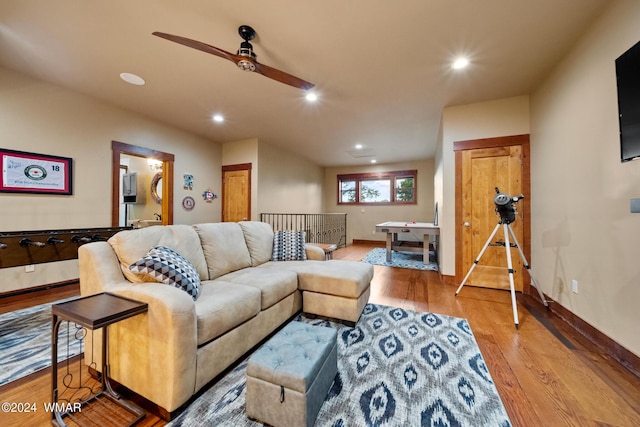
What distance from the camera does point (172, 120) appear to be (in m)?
4.34

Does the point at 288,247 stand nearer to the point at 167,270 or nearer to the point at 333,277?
the point at 333,277

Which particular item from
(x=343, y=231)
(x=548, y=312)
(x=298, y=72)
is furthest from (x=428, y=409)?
(x=343, y=231)

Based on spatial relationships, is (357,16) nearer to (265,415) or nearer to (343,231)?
(265,415)

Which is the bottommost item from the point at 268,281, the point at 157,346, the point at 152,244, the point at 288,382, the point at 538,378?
the point at 538,378

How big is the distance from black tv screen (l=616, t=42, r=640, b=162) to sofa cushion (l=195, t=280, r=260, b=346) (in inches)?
108

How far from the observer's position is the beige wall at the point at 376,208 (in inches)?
291

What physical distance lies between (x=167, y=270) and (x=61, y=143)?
3326 millimetres

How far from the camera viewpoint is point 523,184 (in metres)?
3.22

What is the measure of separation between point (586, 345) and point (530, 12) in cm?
272

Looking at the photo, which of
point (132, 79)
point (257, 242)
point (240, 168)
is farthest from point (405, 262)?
point (132, 79)

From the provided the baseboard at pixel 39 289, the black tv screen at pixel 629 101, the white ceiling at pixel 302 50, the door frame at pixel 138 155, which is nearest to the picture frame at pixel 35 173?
the door frame at pixel 138 155

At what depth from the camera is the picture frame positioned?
2879mm

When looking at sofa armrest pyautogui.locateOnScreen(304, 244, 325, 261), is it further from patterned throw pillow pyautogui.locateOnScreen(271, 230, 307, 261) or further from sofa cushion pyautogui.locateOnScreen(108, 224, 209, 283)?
sofa cushion pyautogui.locateOnScreen(108, 224, 209, 283)

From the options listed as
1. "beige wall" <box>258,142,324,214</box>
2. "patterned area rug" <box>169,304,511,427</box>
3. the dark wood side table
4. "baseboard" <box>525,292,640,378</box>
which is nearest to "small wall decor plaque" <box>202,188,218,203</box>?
"beige wall" <box>258,142,324,214</box>
